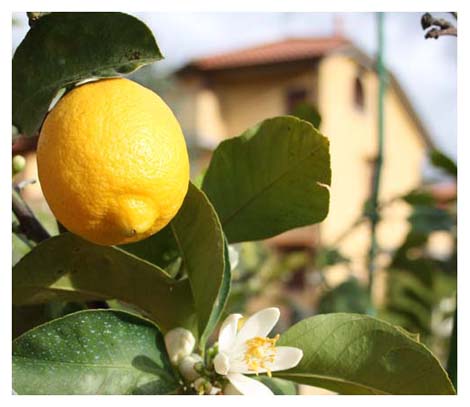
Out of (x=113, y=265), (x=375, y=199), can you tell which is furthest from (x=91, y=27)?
(x=375, y=199)

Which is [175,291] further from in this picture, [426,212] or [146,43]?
[426,212]

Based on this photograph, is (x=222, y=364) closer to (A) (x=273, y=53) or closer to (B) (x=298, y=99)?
(B) (x=298, y=99)

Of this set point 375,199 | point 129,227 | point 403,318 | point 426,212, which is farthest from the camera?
point 403,318

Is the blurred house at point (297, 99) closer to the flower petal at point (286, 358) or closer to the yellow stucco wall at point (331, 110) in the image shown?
the yellow stucco wall at point (331, 110)

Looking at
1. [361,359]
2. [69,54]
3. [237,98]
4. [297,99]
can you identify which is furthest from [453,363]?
[237,98]

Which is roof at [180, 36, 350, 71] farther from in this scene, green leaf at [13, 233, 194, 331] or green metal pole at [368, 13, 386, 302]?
green leaf at [13, 233, 194, 331]

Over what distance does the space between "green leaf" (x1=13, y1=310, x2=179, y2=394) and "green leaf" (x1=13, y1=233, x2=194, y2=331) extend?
3 cm

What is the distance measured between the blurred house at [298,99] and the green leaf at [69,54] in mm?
5528

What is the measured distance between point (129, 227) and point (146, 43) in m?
0.11

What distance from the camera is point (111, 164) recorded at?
1.31 ft

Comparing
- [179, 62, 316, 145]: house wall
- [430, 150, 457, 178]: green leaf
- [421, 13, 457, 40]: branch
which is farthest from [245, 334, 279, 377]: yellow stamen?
[179, 62, 316, 145]: house wall

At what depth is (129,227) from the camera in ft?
1.31

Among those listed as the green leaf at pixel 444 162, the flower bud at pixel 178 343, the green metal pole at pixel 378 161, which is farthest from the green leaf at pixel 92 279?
the green leaf at pixel 444 162

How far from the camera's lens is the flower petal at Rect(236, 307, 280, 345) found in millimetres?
469
